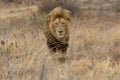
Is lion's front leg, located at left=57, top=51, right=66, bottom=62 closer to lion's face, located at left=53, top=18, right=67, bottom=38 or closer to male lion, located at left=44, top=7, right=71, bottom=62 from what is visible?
male lion, located at left=44, top=7, right=71, bottom=62

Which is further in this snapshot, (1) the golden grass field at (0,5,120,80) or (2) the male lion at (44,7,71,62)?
(2) the male lion at (44,7,71,62)

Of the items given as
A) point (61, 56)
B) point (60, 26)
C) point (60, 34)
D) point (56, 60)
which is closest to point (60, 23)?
point (60, 26)

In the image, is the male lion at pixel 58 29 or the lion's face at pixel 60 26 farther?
the lion's face at pixel 60 26

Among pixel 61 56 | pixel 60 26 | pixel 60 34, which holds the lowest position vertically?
pixel 61 56

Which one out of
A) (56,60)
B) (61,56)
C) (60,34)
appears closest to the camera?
(56,60)

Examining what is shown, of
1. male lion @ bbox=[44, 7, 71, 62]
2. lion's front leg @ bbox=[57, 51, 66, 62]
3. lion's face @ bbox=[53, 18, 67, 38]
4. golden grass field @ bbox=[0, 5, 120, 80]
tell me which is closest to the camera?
golden grass field @ bbox=[0, 5, 120, 80]

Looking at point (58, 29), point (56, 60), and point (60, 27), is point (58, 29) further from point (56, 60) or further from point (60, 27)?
point (56, 60)

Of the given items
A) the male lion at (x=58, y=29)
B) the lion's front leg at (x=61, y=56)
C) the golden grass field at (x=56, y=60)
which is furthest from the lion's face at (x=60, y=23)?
the lion's front leg at (x=61, y=56)

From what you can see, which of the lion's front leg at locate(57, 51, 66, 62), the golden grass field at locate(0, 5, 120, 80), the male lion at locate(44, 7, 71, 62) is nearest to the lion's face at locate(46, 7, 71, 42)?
the male lion at locate(44, 7, 71, 62)

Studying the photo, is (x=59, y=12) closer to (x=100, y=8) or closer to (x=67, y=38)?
(x=67, y=38)

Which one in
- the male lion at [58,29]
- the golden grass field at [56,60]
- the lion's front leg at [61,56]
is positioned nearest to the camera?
the golden grass field at [56,60]

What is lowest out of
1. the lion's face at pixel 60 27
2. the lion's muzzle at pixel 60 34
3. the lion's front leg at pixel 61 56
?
the lion's front leg at pixel 61 56

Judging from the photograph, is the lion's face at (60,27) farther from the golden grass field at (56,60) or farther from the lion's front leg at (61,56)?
the lion's front leg at (61,56)

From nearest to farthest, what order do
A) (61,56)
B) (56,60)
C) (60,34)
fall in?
(56,60) < (61,56) < (60,34)
